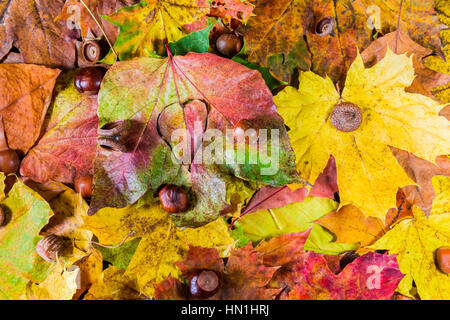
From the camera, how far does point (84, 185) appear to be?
0.77 meters

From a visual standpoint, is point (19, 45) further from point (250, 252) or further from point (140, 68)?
point (250, 252)

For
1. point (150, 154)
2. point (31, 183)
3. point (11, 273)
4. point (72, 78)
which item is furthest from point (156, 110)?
point (11, 273)

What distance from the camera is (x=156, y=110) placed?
68 cm

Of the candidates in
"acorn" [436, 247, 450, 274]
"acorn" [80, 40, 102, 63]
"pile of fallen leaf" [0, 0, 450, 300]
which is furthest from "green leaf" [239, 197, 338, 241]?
"acorn" [80, 40, 102, 63]

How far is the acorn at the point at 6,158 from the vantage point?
0.75m

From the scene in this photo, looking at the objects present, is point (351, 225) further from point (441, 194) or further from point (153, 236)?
point (153, 236)

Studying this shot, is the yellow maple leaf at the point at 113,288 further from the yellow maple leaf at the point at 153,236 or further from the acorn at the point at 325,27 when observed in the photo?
the acorn at the point at 325,27

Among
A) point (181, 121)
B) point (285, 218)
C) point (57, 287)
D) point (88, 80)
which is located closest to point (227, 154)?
point (181, 121)

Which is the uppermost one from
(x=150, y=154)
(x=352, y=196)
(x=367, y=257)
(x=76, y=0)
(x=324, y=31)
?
(x=76, y=0)

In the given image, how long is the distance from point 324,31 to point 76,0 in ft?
1.76

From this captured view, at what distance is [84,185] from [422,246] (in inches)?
30.3

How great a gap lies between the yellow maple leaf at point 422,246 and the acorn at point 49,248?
694 millimetres

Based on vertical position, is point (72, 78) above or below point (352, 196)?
above

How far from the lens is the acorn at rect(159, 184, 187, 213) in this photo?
682mm
